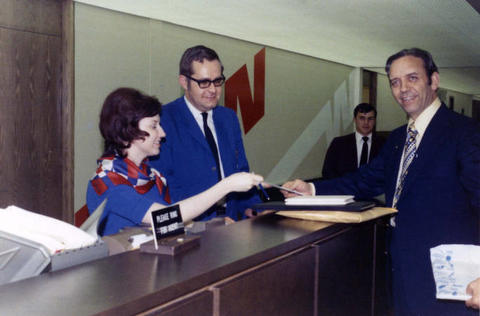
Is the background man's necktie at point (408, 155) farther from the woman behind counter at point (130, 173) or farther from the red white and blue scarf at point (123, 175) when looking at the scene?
the red white and blue scarf at point (123, 175)

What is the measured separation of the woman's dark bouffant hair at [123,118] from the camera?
2521mm

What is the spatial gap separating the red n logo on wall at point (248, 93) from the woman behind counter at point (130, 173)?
4765 millimetres

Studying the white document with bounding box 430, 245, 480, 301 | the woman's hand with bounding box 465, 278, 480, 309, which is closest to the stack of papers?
the white document with bounding box 430, 245, 480, 301

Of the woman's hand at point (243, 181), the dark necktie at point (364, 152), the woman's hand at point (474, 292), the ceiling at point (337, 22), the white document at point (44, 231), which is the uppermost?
the ceiling at point (337, 22)

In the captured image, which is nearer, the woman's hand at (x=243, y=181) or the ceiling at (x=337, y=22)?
the woman's hand at (x=243, y=181)

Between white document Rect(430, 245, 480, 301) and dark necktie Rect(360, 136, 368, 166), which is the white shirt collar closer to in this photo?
white document Rect(430, 245, 480, 301)

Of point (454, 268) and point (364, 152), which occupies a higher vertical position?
point (364, 152)

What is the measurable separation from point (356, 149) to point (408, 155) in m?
3.64

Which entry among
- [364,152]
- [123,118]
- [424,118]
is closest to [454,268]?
[424,118]

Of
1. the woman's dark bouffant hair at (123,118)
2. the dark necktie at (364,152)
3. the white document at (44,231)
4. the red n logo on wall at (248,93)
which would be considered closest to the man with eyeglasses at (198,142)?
the woman's dark bouffant hair at (123,118)

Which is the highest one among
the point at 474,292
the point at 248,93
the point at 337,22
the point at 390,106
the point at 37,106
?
the point at 337,22

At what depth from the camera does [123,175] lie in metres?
2.43

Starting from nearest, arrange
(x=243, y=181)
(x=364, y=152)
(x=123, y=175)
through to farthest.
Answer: (x=243, y=181)
(x=123, y=175)
(x=364, y=152)

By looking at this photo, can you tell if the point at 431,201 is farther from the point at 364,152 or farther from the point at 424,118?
the point at 364,152
